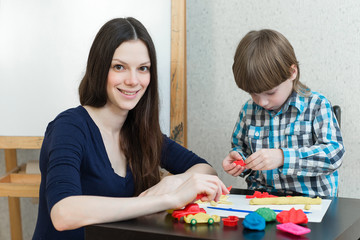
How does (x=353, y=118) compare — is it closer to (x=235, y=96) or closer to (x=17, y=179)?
(x=235, y=96)

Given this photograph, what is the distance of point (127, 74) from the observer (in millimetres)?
1217

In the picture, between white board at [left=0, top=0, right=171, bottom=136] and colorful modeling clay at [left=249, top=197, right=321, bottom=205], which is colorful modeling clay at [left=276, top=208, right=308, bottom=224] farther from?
white board at [left=0, top=0, right=171, bottom=136]

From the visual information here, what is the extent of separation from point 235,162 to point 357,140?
629mm

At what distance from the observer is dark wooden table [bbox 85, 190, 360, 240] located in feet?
2.49

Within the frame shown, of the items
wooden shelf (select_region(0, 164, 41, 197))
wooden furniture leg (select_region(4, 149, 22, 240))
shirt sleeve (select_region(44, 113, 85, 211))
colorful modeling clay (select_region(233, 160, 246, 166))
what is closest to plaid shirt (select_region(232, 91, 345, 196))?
colorful modeling clay (select_region(233, 160, 246, 166))

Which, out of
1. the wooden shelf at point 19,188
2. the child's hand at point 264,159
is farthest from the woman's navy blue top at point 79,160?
the wooden shelf at point 19,188

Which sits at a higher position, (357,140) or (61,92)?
(61,92)

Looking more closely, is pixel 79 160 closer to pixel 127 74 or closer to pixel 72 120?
pixel 72 120

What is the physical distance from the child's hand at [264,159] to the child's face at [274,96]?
0.51 ft

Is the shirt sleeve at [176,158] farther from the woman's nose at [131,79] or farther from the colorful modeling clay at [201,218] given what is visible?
the colorful modeling clay at [201,218]

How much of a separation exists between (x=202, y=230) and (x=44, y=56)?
1.20 meters

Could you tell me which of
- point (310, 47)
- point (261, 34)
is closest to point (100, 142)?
point (261, 34)

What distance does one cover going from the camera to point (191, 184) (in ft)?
3.16

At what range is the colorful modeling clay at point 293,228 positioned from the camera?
76cm
